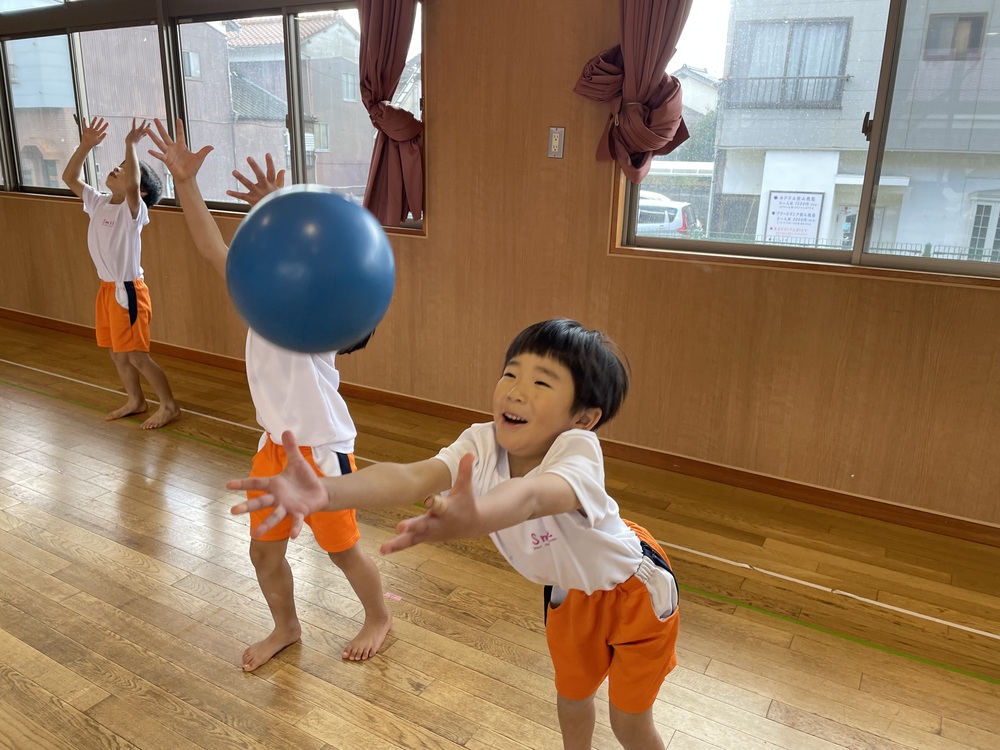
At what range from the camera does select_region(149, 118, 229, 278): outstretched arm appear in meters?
1.81

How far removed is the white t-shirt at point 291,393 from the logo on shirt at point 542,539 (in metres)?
0.73

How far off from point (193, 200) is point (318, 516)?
0.85 meters

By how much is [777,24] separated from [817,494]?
193 cm

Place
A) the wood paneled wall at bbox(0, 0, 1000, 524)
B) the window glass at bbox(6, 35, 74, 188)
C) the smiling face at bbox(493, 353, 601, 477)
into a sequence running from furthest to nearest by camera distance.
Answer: the window glass at bbox(6, 35, 74, 188), the wood paneled wall at bbox(0, 0, 1000, 524), the smiling face at bbox(493, 353, 601, 477)

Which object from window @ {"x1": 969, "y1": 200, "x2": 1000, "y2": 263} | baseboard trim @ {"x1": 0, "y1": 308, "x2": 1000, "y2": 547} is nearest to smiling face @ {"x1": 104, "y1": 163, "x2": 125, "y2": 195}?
baseboard trim @ {"x1": 0, "y1": 308, "x2": 1000, "y2": 547}

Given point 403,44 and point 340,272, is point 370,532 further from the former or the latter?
point 403,44

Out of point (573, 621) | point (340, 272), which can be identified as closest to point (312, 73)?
point (340, 272)

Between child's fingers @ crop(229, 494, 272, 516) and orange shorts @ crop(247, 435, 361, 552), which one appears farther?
orange shorts @ crop(247, 435, 361, 552)

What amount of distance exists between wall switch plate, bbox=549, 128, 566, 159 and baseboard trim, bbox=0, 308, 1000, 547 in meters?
1.35

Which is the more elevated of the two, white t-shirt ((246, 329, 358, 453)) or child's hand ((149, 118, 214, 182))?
child's hand ((149, 118, 214, 182))

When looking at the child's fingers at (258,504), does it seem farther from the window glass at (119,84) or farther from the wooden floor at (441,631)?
the window glass at (119,84)

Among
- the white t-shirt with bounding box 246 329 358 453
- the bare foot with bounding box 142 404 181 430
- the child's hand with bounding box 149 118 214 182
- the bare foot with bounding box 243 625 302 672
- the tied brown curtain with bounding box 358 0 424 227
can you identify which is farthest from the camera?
the bare foot with bounding box 142 404 181 430

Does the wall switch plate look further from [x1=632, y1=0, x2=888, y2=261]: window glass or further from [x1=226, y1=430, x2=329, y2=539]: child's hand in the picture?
[x1=226, y1=430, x2=329, y2=539]: child's hand

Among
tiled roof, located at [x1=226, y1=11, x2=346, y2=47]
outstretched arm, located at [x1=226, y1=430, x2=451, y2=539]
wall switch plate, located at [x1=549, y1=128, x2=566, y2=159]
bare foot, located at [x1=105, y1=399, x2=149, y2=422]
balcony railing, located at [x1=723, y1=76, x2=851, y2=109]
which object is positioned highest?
tiled roof, located at [x1=226, y1=11, x2=346, y2=47]
